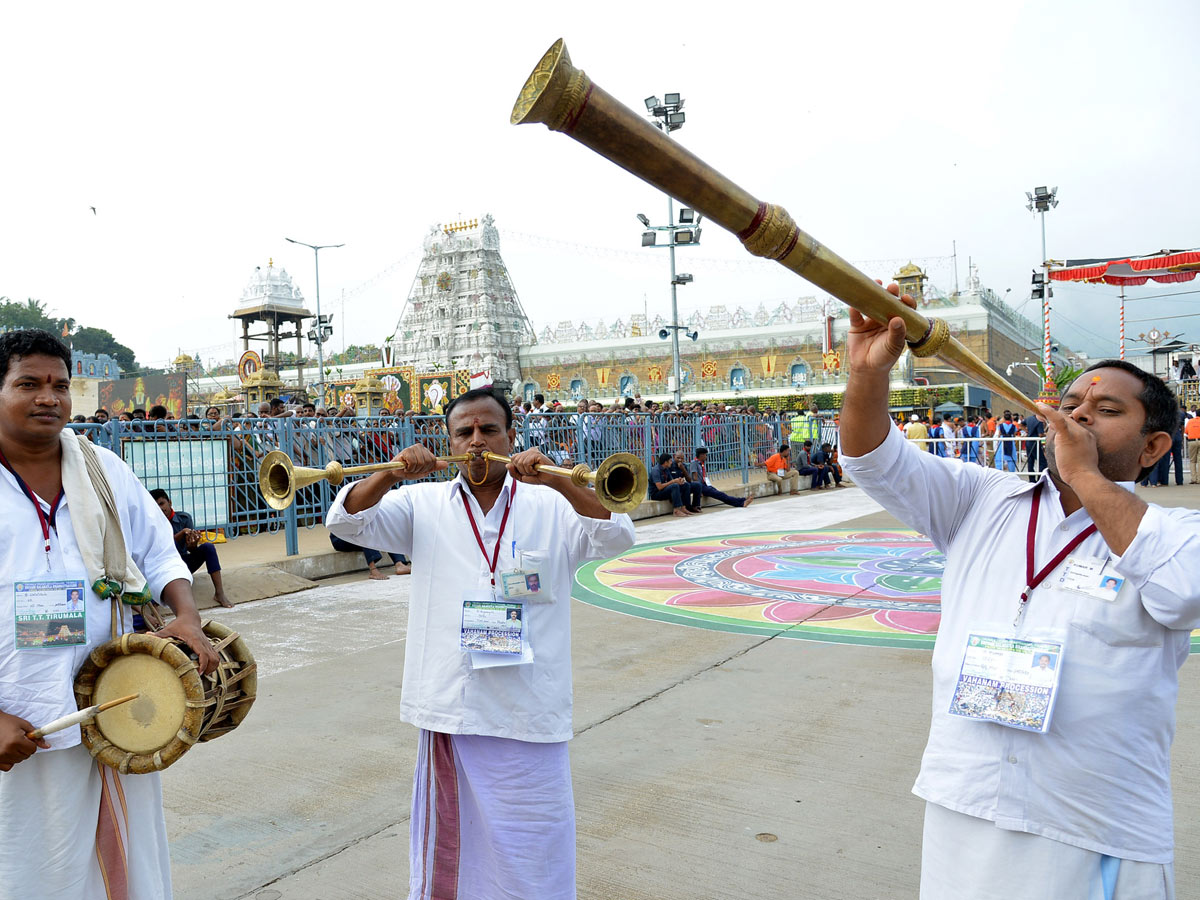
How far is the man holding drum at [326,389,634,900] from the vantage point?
2375 mm

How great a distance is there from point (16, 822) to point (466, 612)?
1180 mm

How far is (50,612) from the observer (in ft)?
7.01

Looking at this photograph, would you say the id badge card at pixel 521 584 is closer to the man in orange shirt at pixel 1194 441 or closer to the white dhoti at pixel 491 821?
the white dhoti at pixel 491 821

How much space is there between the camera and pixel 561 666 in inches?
99.2

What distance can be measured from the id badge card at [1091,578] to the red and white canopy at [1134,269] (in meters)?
18.0

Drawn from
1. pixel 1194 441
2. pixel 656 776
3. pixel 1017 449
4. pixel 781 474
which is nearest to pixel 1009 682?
pixel 656 776

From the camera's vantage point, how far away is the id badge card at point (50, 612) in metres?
2.10

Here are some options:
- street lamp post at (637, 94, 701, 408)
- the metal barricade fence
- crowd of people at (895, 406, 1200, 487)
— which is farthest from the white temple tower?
the metal barricade fence

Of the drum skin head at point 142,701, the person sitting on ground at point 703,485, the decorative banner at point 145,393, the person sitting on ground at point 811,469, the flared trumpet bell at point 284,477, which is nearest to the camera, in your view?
the drum skin head at point 142,701

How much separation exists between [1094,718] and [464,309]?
211 ft

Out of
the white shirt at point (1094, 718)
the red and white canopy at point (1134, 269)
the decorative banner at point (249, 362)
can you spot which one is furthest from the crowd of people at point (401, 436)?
the decorative banner at point (249, 362)

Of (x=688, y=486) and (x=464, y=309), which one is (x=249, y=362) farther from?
(x=688, y=486)

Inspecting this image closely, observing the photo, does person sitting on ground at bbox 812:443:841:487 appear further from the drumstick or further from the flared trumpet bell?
the drumstick

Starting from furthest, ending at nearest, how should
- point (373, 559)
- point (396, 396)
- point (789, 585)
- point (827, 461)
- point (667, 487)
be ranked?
1. point (396, 396)
2. point (827, 461)
3. point (667, 487)
4. point (373, 559)
5. point (789, 585)
